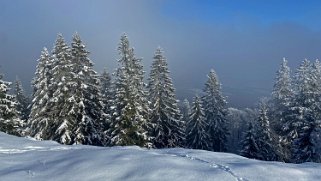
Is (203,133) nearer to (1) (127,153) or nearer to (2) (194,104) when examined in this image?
(2) (194,104)

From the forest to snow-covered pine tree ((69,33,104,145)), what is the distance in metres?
0.08

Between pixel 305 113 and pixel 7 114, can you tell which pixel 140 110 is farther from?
pixel 305 113

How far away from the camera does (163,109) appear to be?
1590 inches

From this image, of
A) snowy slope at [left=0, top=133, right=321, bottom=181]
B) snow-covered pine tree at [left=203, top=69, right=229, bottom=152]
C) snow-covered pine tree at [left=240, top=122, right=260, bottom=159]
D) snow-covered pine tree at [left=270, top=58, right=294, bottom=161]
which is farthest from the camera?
snow-covered pine tree at [left=203, top=69, right=229, bottom=152]

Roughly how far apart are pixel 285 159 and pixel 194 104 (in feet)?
40.5

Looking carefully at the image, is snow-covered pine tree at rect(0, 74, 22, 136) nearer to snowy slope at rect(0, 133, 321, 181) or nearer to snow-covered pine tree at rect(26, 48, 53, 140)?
snow-covered pine tree at rect(26, 48, 53, 140)

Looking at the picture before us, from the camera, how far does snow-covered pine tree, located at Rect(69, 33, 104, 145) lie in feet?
106

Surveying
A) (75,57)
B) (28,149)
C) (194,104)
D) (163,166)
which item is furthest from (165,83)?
(163,166)

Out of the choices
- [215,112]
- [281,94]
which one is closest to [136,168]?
[215,112]

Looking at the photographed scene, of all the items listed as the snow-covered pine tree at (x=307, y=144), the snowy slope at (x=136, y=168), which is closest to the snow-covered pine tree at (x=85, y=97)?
the snow-covered pine tree at (x=307, y=144)

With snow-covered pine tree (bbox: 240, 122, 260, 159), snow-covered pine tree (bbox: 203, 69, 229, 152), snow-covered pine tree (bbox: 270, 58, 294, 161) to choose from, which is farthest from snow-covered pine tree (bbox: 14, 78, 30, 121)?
snow-covered pine tree (bbox: 270, 58, 294, 161)

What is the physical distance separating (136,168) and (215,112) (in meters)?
41.6

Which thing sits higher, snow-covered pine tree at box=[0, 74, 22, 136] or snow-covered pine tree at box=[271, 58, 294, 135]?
snow-covered pine tree at box=[271, 58, 294, 135]

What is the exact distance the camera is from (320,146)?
123ft
